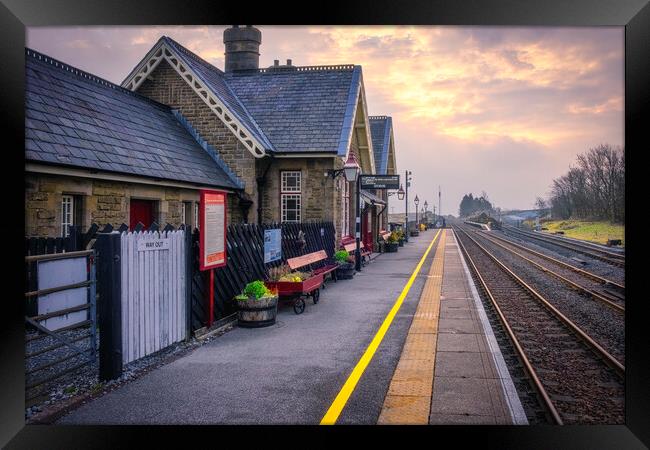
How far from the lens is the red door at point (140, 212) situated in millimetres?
12906

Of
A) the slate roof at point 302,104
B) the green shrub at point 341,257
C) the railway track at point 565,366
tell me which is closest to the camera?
the railway track at point 565,366

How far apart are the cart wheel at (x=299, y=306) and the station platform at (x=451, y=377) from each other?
2300 mm

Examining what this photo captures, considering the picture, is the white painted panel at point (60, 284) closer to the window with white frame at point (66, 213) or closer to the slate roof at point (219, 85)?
the window with white frame at point (66, 213)

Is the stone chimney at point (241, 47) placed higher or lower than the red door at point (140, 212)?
higher

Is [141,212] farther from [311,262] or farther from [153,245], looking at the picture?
[153,245]

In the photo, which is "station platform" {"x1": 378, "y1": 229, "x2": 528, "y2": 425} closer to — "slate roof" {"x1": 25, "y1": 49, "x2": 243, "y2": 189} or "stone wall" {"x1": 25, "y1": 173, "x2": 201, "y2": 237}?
"stone wall" {"x1": 25, "y1": 173, "x2": 201, "y2": 237}

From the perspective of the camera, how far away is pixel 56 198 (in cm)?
1012

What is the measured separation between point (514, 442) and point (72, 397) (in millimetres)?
4648

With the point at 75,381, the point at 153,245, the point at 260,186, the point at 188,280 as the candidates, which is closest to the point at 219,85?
the point at 260,186

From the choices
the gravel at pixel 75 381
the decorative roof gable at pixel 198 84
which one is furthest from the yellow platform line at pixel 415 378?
the decorative roof gable at pixel 198 84

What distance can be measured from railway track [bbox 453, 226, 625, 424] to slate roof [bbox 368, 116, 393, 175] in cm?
2365

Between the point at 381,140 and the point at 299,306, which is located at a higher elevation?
the point at 381,140

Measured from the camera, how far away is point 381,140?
3719 centimetres
